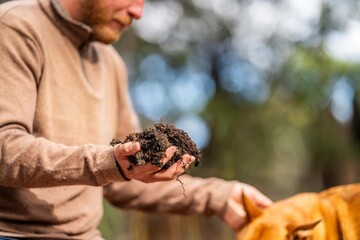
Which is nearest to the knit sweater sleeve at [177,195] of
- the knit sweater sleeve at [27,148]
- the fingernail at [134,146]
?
the knit sweater sleeve at [27,148]

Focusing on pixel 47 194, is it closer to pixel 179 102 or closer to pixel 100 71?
pixel 100 71

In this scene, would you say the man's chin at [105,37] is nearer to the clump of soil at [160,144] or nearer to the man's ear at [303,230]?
the clump of soil at [160,144]

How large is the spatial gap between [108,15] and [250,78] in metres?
6.79

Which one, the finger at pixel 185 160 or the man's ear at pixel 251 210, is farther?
the man's ear at pixel 251 210

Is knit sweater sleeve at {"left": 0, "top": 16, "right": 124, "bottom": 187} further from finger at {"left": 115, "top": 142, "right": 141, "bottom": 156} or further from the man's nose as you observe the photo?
the man's nose

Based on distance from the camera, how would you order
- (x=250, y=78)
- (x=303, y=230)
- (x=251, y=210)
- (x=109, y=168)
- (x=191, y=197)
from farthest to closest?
1. (x=250, y=78)
2. (x=191, y=197)
3. (x=251, y=210)
4. (x=303, y=230)
5. (x=109, y=168)

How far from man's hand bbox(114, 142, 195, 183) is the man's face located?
0.98 meters

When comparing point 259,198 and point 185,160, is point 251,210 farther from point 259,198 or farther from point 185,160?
point 185,160

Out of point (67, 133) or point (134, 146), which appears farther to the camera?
point (67, 133)

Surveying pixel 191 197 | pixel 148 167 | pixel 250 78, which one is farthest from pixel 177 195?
pixel 250 78

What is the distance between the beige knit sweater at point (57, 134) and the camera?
85.7 inches

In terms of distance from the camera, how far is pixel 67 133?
106 inches

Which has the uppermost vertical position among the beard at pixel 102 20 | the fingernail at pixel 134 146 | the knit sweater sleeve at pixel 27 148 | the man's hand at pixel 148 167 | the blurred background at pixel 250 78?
the beard at pixel 102 20

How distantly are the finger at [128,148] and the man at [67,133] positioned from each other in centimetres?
2
